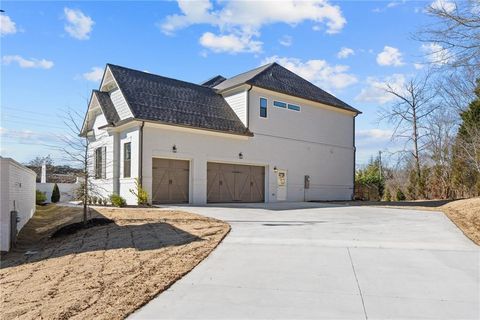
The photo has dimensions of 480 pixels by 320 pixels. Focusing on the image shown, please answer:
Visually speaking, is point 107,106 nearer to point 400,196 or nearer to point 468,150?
point 400,196

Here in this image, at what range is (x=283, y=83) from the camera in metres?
24.8

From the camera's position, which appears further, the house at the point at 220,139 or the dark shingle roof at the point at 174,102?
the dark shingle roof at the point at 174,102

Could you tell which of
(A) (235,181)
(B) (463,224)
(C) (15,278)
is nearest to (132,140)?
(A) (235,181)

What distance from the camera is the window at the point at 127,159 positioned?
1900cm

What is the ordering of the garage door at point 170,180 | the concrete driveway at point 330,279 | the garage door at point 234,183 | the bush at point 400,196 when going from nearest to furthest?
the concrete driveway at point 330,279 → the garage door at point 170,180 → the garage door at point 234,183 → the bush at point 400,196

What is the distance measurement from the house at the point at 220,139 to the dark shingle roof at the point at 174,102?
0.06 meters

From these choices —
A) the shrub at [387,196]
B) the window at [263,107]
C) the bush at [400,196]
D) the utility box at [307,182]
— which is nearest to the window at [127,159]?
the window at [263,107]

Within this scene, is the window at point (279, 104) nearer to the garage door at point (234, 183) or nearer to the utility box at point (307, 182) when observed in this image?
the garage door at point (234, 183)

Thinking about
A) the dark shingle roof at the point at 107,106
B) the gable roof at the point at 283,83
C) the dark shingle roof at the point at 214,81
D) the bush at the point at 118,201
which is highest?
the dark shingle roof at the point at 214,81

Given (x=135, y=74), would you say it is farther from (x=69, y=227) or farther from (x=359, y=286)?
(x=359, y=286)

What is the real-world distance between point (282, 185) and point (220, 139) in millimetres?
5410

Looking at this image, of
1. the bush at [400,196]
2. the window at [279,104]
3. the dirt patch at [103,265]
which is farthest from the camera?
the bush at [400,196]

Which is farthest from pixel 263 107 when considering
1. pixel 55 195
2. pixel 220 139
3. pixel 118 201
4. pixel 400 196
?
pixel 55 195

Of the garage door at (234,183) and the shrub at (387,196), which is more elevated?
the garage door at (234,183)
